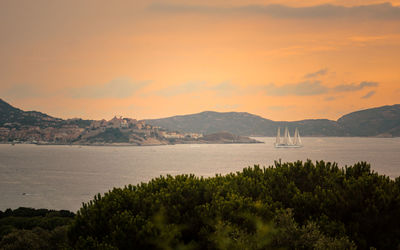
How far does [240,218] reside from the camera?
1316cm

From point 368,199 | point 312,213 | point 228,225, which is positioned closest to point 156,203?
point 228,225

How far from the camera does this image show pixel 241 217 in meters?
13.1

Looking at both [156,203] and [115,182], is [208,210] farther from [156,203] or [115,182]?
[115,182]

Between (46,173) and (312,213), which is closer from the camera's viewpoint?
(312,213)

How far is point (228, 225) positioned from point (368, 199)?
525 cm

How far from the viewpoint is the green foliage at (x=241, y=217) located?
11.7 m

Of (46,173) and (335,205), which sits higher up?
(335,205)

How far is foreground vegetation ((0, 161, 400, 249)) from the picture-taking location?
1171 cm

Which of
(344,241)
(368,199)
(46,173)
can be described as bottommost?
(46,173)

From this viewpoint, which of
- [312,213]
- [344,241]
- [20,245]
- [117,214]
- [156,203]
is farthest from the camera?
[20,245]

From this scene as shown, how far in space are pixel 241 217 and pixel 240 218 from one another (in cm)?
10

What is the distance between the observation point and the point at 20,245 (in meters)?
17.2

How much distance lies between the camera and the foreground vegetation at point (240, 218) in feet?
38.4

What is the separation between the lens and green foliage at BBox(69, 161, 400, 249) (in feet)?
38.4
